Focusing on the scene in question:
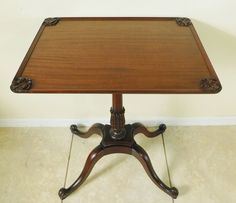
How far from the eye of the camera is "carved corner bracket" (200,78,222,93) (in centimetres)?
76

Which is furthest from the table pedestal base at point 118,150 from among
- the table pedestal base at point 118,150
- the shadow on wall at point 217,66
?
the shadow on wall at point 217,66

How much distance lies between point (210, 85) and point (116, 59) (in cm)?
29

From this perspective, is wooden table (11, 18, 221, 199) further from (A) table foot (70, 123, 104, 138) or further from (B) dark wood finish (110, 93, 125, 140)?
(A) table foot (70, 123, 104, 138)

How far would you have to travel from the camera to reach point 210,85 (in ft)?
2.52

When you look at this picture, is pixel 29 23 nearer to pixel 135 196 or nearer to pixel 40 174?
pixel 40 174

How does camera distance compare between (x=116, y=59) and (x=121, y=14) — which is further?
(x=121, y=14)

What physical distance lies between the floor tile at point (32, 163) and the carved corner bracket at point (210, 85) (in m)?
0.82

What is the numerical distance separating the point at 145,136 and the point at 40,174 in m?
0.57

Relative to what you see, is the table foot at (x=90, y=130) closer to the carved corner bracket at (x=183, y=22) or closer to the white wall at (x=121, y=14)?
the white wall at (x=121, y=14)

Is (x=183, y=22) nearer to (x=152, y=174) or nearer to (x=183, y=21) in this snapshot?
(x=183, y=21)

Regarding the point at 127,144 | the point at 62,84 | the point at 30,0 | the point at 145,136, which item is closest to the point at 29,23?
the point at 30,0

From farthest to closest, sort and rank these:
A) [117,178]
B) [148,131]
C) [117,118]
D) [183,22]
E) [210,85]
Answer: [148,131] → [117,178] → [117,118] → [183,22] → [210,85]

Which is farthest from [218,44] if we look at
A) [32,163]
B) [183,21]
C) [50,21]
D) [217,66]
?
[32,163]

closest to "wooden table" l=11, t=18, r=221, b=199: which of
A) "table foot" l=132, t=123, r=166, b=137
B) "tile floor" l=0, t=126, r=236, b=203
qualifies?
"table foot" l=132, t=123, r=166, b=137
